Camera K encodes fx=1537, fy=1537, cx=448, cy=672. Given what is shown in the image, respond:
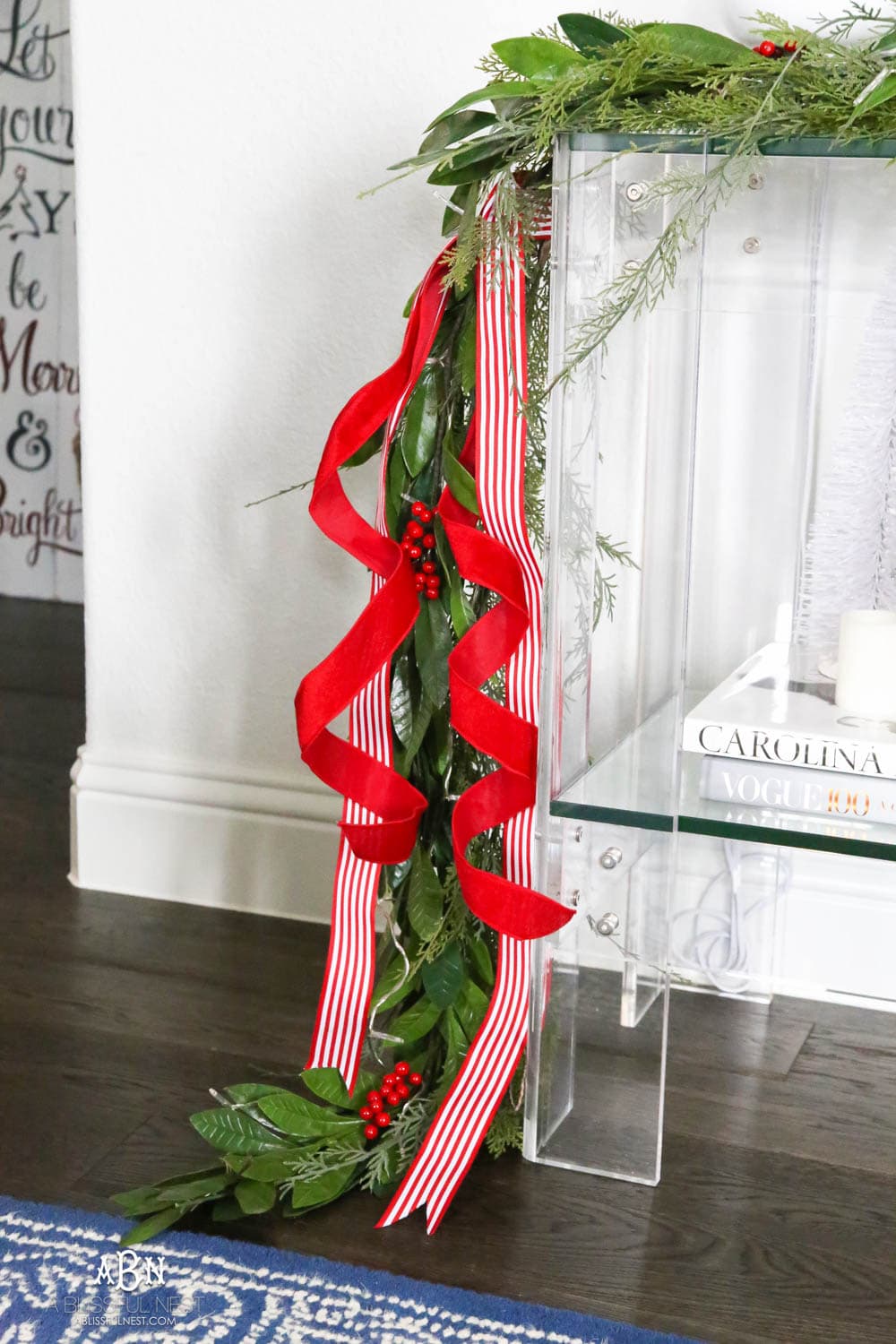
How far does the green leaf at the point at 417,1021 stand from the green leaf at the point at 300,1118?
0.31 feet

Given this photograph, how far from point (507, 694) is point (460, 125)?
0.51 meters

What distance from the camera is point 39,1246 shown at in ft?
4.42

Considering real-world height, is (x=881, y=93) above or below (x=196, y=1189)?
above

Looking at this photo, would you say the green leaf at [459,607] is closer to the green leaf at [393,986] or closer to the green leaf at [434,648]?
the green leaf at [434,648]

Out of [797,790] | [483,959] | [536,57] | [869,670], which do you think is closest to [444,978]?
[483,959]

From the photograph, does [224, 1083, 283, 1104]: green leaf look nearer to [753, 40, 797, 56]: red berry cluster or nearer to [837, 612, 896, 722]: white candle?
[837, 612, 896, 722]: white candle

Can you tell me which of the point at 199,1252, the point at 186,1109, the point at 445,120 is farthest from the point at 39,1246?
the point at 445,120

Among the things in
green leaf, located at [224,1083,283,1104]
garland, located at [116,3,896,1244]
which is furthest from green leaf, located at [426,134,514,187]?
green leaf, located at [224,1083,283,1104]

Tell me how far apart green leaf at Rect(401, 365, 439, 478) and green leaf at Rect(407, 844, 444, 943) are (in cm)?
38

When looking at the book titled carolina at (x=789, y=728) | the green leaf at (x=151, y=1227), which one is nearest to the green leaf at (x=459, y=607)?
the book titled carolina at (x=789, y=728)

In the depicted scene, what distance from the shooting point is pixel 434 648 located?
4.74 ft

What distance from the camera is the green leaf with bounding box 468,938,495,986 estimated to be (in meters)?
1.51

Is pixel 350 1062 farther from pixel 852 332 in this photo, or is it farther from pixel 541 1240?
pixel 852 332

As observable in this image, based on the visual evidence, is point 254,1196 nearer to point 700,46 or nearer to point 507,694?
point 507,694
